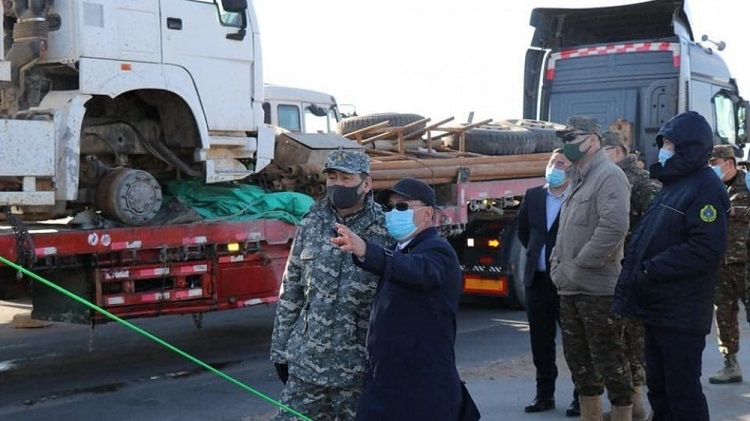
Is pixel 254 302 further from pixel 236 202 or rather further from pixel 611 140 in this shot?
pixel 611 140

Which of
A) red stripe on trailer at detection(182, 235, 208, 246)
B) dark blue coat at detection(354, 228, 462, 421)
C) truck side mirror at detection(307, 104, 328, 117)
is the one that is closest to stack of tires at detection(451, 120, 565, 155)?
truck side mirror at detection(307, 104, 328, 117)

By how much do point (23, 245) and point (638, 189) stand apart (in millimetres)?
4026

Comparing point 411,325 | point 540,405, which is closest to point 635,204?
point 540,405

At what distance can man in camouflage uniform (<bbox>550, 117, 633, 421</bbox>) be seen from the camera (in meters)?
5.82

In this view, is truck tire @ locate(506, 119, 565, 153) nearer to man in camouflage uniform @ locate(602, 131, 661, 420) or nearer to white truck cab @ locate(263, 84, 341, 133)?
white truck cab @ locate(263, 84, 341, 133)

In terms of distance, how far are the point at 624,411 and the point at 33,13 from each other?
190 inches

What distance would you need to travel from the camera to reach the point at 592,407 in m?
6.11

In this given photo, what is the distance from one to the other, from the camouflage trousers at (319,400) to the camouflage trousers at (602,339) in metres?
1.82

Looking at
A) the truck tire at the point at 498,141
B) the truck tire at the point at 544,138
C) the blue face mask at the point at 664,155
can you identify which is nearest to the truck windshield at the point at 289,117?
the truck tire at the point at 498,141

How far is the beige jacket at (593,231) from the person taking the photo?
19.1 ft

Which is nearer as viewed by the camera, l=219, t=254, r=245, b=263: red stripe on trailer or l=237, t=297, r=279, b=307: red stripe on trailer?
l=219, t=254, r=245, b=263: red stripe on trailer

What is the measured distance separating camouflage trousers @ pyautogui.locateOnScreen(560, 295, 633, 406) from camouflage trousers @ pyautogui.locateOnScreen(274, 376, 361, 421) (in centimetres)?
182

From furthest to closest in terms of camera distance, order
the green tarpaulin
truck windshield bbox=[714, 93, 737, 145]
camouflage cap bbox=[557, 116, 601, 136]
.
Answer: truck windshield bbox=[714, 93, 737, 145]
the green tarpaulin
camouflage cap bbox=[557, 116, 601, 136]

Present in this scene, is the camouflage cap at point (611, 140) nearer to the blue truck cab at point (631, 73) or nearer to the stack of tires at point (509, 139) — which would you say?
the stack of tires at point (509, 139)
